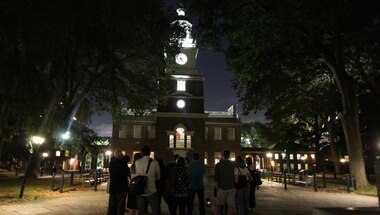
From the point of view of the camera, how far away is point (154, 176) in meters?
7.40

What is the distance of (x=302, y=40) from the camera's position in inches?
810

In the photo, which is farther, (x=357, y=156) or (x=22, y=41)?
(x=357, y=156)

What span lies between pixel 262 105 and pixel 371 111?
20.9 metres

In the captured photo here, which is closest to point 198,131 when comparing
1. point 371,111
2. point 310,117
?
point 310,117

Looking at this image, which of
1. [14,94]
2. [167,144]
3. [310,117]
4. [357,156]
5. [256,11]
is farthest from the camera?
[310,117]

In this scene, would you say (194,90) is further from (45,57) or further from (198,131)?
(45,57)

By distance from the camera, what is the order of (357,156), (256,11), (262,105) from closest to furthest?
(256,11), (357,156), (262,105)

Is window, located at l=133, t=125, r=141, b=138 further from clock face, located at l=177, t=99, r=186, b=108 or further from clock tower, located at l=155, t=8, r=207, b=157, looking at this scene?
clock face, located at l=177, t=99, r=186, b=108

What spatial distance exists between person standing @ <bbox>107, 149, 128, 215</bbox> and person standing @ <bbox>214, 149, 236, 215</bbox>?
2226mm

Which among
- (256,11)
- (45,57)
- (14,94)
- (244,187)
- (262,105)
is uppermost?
(256,11)

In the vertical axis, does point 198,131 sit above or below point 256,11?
below

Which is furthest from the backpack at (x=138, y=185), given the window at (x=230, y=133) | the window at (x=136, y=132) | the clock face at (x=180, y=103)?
the window at (x=230, y=133)

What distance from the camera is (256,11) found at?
17.8 meters

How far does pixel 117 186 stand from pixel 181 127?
127 ft
